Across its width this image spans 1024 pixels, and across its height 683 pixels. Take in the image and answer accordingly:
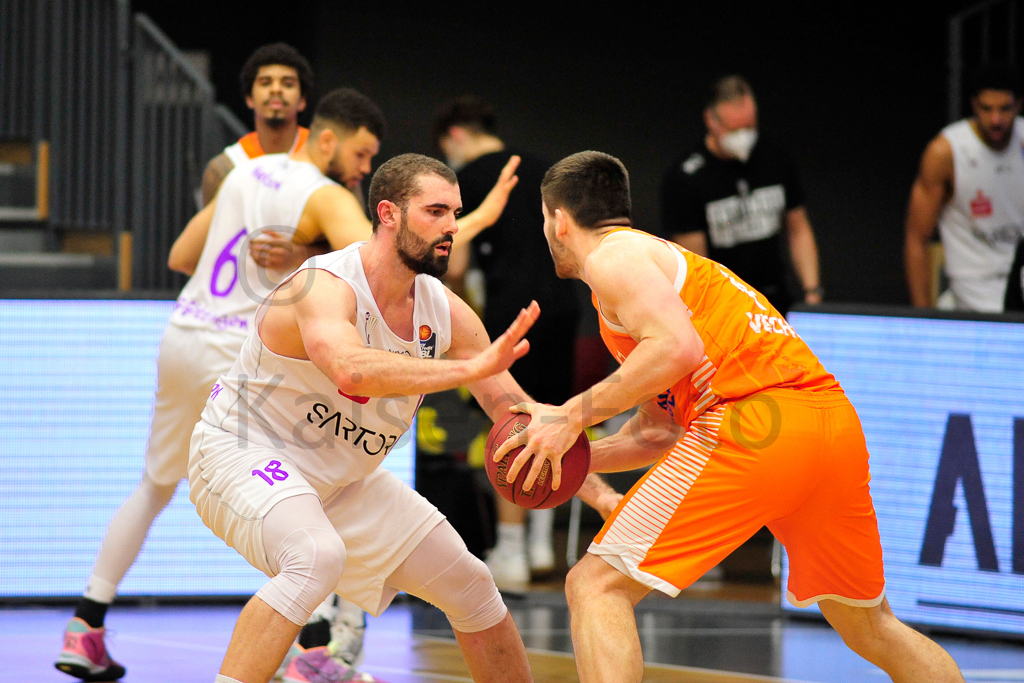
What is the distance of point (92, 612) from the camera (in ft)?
14.5

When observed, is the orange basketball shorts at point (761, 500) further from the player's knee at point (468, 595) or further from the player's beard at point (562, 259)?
the player's beard at point (562, 259)

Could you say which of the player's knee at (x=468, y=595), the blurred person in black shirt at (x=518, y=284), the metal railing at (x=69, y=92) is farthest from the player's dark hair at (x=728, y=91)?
the metal railing at (x=69, y=92)

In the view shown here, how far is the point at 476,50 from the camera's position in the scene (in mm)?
9844

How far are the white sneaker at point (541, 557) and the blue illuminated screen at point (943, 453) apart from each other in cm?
→ 187

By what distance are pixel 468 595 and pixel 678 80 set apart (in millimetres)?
7350

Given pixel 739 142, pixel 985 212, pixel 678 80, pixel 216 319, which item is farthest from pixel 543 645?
pixel 678 80

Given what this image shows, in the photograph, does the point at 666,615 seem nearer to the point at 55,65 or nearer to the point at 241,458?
the point at 241,458

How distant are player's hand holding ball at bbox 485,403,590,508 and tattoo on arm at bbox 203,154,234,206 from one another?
81.7 inches

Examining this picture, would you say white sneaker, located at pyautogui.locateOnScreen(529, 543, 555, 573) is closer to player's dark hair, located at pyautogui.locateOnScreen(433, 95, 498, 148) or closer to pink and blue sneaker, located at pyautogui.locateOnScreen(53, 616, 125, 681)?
player's dark hair, located at pyautogui.locateOnScreen(433, 95, 498, 148)

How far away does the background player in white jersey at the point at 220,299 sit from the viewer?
4.40 m

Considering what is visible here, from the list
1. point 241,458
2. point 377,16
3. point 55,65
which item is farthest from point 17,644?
point 377,16

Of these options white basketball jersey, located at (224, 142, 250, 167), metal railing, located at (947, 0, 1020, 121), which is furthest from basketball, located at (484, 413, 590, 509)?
metal railing, located at (947, 0, 1020, 121)

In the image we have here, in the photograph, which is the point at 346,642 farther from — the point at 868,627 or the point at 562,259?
the point at 868,627

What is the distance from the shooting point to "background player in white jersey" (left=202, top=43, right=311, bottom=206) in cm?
483
